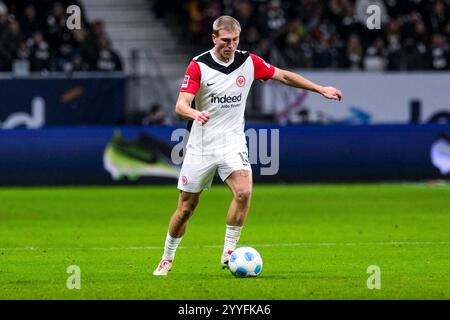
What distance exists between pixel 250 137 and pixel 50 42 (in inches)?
346

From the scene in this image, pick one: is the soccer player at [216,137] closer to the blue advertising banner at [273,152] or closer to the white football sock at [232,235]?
the white football sock at [232,235]

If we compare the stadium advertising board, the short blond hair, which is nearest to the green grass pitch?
the short blond hair

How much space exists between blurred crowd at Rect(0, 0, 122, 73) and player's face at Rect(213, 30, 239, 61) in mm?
16814

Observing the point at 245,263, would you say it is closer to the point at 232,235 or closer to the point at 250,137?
the point at 232,235

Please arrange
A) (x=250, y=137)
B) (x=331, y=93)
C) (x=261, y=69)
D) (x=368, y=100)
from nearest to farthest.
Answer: (x=331, y=93) → (x=261, y=69) → (x=250, y=137) → (x=368, y=100)

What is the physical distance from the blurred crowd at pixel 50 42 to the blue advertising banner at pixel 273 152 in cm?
338

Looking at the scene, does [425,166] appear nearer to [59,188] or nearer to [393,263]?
[59,188]

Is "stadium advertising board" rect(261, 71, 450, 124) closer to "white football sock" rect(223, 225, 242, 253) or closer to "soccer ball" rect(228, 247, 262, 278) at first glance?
"white football sock" rect(223, 225, 242, 253)

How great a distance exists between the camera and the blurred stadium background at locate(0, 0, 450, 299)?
13391mm

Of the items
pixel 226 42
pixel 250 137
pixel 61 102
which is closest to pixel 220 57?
pixel 226 42

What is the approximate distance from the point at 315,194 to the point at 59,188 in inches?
222

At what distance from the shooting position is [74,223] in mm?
18938

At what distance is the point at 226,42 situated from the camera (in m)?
11.9
